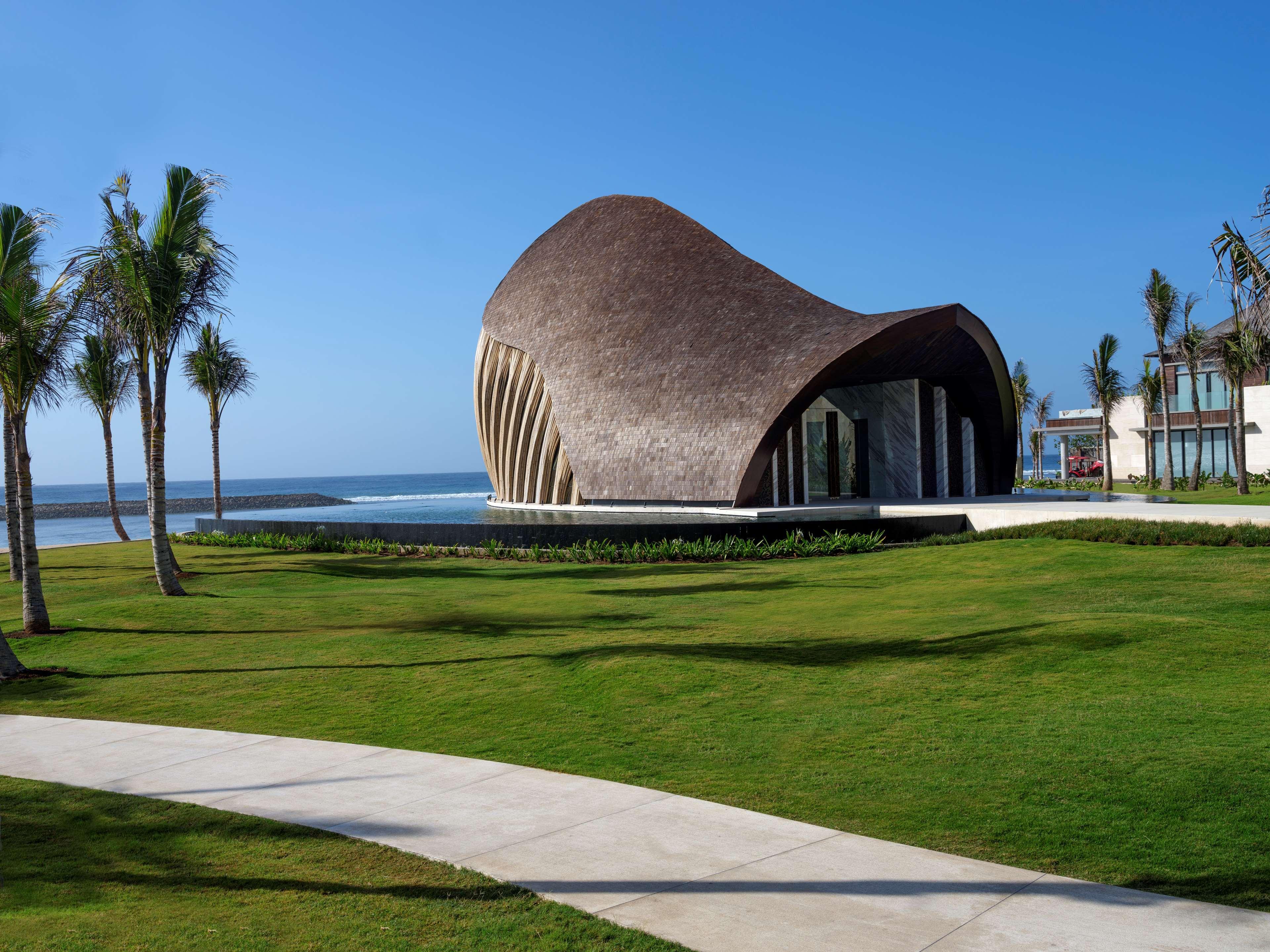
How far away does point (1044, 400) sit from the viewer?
272ft

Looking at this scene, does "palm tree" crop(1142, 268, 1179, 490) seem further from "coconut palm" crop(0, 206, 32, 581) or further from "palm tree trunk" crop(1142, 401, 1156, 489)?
"coconut palm" crop(0, 206, 32, 581)

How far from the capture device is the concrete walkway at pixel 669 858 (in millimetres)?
3988

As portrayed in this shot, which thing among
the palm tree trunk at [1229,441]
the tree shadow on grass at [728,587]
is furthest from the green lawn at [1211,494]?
the tree shadow on grass at [728,587]

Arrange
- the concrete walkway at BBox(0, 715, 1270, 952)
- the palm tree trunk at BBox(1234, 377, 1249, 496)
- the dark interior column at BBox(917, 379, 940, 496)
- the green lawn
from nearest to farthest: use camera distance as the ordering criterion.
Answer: the concrete walkway at BBox(0, 715, 1270, 952) → the green lawn → the dark interior column at BBox(917, 379, 940, 496) → the palm tree trunk at BBox(1234, 377, 1249, 496)

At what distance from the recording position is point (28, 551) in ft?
43.2

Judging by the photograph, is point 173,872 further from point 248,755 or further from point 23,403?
point 23,403

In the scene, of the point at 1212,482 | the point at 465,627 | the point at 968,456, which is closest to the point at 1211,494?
the point at 968,456

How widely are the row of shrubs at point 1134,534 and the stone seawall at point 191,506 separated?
181ft

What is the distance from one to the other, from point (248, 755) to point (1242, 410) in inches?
1636

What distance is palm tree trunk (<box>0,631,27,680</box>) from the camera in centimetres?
1085

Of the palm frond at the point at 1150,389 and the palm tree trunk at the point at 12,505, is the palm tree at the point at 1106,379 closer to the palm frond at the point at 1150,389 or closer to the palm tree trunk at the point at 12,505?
the palm frond at the point at 1150,389

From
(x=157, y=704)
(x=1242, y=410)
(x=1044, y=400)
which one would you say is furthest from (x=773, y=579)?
(x=1044, y=400)

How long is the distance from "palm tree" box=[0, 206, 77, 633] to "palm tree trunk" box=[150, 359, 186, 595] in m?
2.43

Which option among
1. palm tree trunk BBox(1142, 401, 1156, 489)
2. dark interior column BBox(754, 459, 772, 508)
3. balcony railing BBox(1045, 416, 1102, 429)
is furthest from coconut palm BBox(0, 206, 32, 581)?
balcony railing BBox(1045, 416, 1102, 429)
